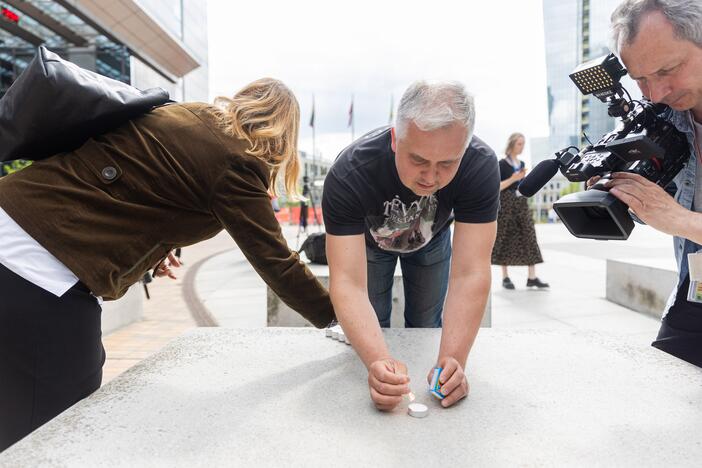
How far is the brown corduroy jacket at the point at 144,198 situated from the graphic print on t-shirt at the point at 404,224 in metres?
0.44

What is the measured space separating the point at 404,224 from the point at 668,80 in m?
0.88

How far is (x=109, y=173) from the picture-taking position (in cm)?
121

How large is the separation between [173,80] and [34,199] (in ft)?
73.7

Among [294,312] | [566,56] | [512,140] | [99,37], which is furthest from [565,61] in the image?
[294,312]

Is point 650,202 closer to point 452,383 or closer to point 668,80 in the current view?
point 668,80

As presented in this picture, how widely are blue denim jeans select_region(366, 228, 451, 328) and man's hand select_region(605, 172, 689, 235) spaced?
81cm

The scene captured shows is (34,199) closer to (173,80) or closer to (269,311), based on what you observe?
(269,311)

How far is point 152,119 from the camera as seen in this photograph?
131 centimetres

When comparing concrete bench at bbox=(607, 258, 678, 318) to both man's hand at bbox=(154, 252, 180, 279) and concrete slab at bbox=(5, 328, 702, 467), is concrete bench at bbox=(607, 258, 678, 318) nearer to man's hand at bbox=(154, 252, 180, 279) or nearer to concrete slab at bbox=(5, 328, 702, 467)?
concrete slab at bbox=(5, 328, 702, 467)

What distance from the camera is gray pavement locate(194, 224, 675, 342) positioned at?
3854mm

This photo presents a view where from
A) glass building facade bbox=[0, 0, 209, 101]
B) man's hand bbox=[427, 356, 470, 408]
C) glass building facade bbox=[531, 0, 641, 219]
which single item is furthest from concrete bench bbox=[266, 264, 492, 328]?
glass building facade bbox=[531, 0, 641, 219]

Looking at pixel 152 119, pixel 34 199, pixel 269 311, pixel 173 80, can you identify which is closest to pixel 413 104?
pixel 152 119

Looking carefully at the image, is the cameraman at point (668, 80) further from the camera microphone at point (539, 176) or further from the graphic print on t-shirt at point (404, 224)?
the graphic print on t-shirt at point (404, 224)

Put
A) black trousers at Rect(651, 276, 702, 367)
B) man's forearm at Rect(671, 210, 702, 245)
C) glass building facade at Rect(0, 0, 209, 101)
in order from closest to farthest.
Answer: man's forearm at Rect(671, 210, 702, 245), black trousers at Rect(651, 276, 702, 367), glass building facade at Rect(0, 0, 209, 101)
